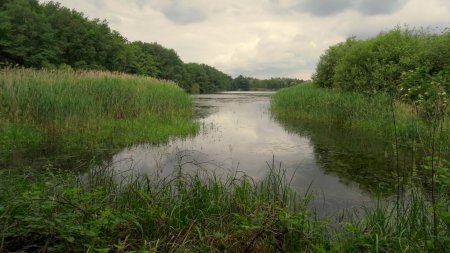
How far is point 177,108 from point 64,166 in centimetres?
949

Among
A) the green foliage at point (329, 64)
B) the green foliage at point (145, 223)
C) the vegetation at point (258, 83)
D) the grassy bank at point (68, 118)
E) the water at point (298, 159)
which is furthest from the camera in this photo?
the vegetation at point (258, 83)

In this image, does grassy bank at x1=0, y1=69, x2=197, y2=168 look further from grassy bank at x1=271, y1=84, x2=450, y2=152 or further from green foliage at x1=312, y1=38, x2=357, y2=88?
green foliage at x1=312, y1=38, x2=357, y2=88

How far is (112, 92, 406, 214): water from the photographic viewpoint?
19.4ft

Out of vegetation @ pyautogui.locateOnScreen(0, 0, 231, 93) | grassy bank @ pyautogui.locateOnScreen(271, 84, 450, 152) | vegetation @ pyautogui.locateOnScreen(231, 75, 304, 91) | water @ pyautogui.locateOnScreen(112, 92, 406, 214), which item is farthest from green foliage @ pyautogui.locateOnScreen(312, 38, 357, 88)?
vegetation @ pyautogui.locateOnScreen(231, 75, 304, 91)

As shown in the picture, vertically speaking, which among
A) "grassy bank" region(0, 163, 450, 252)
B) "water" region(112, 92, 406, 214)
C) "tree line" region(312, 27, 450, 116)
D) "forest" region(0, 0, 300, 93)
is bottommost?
"water" region(112, 92, 406, 214)

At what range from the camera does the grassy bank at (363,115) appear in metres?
9.38

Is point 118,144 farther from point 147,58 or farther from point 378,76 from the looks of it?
point 147,58

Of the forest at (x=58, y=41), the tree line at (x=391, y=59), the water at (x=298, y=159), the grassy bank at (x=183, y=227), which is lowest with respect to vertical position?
the water at (x=298, y=159)

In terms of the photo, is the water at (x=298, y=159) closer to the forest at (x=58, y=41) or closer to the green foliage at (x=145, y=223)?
the green foliage at (x=145, y=223)

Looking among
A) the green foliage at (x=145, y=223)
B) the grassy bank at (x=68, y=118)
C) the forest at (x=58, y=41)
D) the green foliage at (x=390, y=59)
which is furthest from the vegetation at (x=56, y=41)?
the green foliage at (x=145, y=223)

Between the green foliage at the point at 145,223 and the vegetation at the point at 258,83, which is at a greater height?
the vegetation at the point at 258,83

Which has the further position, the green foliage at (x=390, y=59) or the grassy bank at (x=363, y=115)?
the green foliage at (x=390, y=59)

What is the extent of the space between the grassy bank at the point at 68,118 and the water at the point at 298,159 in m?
1.04

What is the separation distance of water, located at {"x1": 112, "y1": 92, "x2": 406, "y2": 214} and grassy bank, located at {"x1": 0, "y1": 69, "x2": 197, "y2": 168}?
1.04 m
